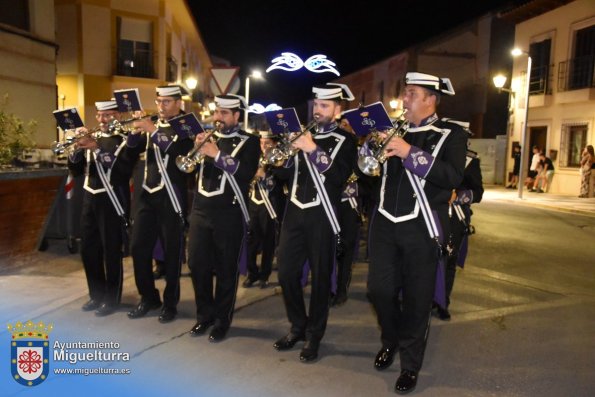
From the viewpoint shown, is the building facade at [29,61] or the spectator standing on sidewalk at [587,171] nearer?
the building facade at [29,61]

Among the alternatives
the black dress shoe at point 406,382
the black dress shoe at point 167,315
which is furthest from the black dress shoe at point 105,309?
the black dress shoe at point 406,382

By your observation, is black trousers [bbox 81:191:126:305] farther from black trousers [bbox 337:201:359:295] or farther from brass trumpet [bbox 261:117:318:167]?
black trousers [bbox 337:201:359:295]

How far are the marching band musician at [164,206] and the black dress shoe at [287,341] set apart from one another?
1255mm

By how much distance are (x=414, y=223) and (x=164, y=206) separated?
8.29 ft

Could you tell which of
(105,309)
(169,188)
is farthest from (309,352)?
(105,309)

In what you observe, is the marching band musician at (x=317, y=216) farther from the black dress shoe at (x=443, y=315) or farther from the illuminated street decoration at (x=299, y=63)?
the illuminated street decoration at (x=299, y=63)

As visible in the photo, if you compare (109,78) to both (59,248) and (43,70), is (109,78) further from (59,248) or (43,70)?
(59,248)

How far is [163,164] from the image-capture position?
17.4 feet

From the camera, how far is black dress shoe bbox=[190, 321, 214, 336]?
499cm

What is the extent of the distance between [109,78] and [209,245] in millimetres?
18856

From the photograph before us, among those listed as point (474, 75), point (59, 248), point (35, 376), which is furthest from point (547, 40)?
point (35, 376)

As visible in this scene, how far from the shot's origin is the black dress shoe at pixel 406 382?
3.95 m

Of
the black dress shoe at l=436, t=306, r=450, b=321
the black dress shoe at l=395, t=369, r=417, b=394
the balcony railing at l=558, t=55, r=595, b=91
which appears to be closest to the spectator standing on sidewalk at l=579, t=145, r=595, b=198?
the balcony railing at l=558, t=55, r=595, b=91

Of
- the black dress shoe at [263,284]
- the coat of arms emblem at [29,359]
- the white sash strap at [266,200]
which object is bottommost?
the black dress shoe at [263,284]
